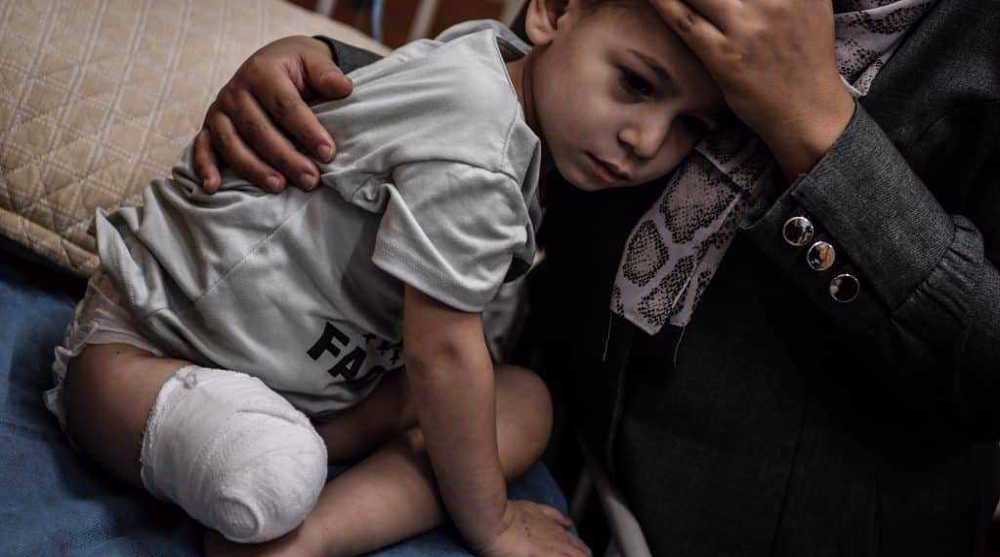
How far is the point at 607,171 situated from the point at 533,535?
39 cm

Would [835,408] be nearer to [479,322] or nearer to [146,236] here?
[479,322]

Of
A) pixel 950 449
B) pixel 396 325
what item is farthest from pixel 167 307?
pixel 950 449

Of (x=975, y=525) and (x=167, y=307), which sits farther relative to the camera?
(x=975, y=525)

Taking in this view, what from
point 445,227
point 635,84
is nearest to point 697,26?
point 635,84

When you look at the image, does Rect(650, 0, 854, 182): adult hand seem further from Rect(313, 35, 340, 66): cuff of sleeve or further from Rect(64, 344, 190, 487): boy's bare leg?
Rect(64, 344, 190, 487): boy's bare leg

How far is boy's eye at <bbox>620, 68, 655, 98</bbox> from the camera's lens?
83 centimetres

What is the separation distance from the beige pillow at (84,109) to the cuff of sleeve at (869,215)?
29.8 inches

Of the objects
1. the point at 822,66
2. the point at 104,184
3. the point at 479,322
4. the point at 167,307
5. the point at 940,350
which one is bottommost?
the point at 104,184

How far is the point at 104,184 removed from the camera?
1111 mm

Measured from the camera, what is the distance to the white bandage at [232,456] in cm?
72

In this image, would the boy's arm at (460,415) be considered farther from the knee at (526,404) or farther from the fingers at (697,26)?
the fingers at (697,26)

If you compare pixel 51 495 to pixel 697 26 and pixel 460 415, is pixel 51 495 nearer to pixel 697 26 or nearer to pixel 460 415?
pixel 460 415

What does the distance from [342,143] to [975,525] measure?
2.56 ft

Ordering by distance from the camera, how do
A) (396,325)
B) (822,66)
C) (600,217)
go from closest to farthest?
(822,66) → (396,325) → (600,217)
